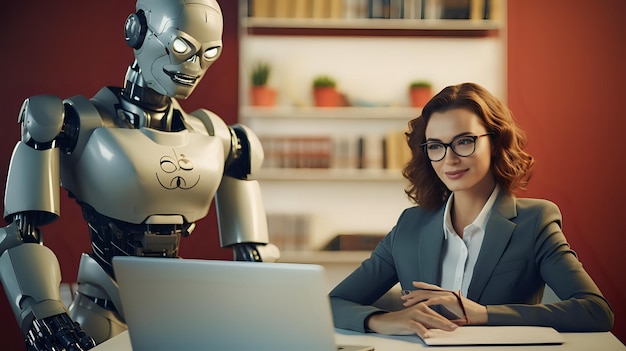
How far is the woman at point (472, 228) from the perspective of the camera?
72.8 inches

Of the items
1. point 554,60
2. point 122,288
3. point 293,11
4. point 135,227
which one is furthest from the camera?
point 554,60

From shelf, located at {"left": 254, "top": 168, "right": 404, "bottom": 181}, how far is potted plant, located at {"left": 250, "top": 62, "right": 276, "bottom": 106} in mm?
361

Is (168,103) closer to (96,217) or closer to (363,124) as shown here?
(96,217)

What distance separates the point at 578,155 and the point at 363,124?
4.05 feet

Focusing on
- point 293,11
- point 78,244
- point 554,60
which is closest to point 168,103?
point 293,11

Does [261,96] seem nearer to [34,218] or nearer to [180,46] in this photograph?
[180,46]

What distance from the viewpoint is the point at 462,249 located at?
1.93 metres

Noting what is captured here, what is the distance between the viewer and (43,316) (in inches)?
78.9

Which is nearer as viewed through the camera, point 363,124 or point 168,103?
point 168,103

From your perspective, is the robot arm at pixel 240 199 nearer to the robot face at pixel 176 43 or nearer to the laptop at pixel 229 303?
the robot face at pixel 176 43

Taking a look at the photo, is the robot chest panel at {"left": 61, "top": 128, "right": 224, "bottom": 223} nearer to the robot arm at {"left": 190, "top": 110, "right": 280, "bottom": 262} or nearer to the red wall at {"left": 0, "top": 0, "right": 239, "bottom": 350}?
the robot arm at {"left": 190, "top": 110, "right": 280, "bottom": 262}

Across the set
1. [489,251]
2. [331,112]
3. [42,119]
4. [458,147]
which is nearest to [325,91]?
[331,112]

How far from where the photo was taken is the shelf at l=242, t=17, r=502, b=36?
417cm

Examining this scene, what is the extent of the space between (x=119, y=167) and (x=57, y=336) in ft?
1.62
